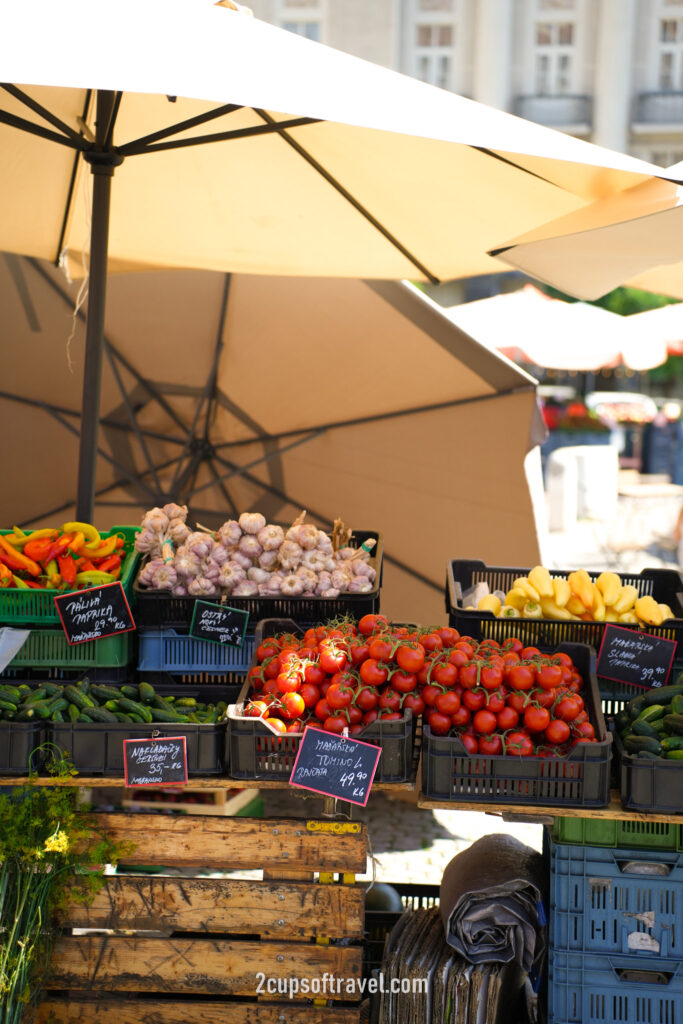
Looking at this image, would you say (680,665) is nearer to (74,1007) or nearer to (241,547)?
(241,547)

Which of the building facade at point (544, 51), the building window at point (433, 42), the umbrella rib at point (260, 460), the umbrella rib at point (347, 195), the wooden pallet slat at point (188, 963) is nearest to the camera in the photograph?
the wooden pallet slat at point (188, 963)

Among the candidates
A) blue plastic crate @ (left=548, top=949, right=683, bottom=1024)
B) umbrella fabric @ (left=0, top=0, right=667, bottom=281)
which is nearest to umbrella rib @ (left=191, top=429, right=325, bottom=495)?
umbrella fabric @ (left=0, top=0, right=667, bottom=281)

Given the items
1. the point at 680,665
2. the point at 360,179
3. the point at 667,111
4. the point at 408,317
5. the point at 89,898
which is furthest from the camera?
the point at 667,111

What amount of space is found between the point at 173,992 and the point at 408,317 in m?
3.56

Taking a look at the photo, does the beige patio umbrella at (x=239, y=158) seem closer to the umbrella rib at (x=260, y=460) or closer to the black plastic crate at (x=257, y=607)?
the umbrella rib at (x=260, y=460)

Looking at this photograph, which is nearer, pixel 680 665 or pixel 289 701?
pixel 289 701

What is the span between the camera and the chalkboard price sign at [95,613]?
3035 millimetres

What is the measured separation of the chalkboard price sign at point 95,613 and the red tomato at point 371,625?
706 mm

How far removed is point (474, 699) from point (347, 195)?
8.93 feet

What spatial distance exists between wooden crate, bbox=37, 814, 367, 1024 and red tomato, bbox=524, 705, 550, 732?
0.55m

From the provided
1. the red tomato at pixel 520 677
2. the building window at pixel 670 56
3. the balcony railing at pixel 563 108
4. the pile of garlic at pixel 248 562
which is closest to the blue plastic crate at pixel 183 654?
the pile of garlic at pixel 248 562

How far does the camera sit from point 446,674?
2672mm

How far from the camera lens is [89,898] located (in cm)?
275

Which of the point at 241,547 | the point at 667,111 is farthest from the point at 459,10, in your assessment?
the point at 241,547
